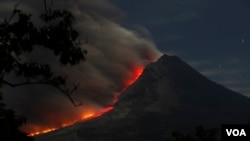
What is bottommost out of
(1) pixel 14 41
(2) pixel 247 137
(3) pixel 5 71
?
(2) pixel 247 137

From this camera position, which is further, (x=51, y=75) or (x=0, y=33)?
(x=51, y=75)

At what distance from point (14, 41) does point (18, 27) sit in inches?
29.2

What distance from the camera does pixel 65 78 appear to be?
25.5 metres

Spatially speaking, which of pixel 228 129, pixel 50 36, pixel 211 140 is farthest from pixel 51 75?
pixel 211 140

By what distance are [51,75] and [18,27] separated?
336 cm

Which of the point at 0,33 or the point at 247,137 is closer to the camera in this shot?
the point at 247,137

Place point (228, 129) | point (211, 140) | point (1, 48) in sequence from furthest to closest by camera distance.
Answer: point (211, 140) < point (1, 48) < point (228, 129)

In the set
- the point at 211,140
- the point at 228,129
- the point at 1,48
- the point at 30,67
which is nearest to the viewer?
the point at 228,129

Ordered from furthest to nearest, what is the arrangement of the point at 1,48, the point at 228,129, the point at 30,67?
the point at 30,67, the point at 1,48, the point at 228,129

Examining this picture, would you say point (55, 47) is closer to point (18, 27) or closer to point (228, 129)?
point (18, 27)

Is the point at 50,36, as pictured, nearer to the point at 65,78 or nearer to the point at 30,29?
the point at 30,29

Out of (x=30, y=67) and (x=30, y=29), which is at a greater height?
(x=30, y=29)

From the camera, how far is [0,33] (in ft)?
74.9

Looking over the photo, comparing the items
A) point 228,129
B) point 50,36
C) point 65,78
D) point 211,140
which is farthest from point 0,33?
point 211,140
